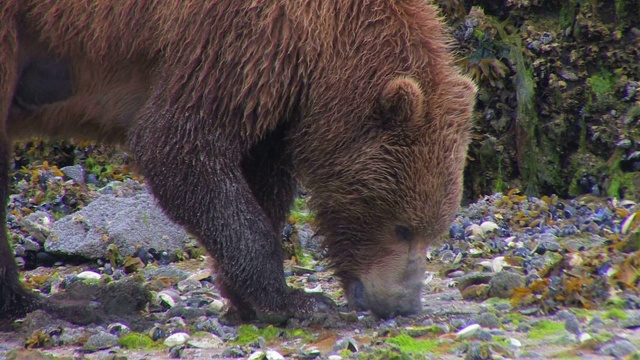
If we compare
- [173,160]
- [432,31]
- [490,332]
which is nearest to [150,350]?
[173,160]

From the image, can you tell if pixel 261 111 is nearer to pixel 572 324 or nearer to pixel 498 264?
pixel 572 324

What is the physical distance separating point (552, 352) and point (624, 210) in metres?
4.20

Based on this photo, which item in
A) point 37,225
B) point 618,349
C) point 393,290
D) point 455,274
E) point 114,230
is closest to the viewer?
point 618,349

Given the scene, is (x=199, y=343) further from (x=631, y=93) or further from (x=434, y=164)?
(x=631, y=93)

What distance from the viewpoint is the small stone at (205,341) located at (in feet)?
17.1

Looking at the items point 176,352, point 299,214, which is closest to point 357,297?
point 176,352

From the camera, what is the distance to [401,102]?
540 cm

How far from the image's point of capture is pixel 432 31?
5848 millimetres

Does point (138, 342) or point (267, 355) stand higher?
point (267, 355)

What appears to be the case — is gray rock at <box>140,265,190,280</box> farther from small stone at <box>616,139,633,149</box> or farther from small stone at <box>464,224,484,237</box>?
small stone at <box>616,139,633,149</box>

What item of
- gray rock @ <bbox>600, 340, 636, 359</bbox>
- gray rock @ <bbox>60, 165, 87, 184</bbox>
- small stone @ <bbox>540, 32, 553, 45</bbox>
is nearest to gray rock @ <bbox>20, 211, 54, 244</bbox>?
gray rock @ <bbox>60, 165, 87, 184</bbox>

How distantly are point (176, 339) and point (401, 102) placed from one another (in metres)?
1.91

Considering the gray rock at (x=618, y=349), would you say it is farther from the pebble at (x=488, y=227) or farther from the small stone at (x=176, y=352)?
the pebble at (x=488, y=227)

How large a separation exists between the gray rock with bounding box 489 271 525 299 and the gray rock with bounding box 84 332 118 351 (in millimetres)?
2556
